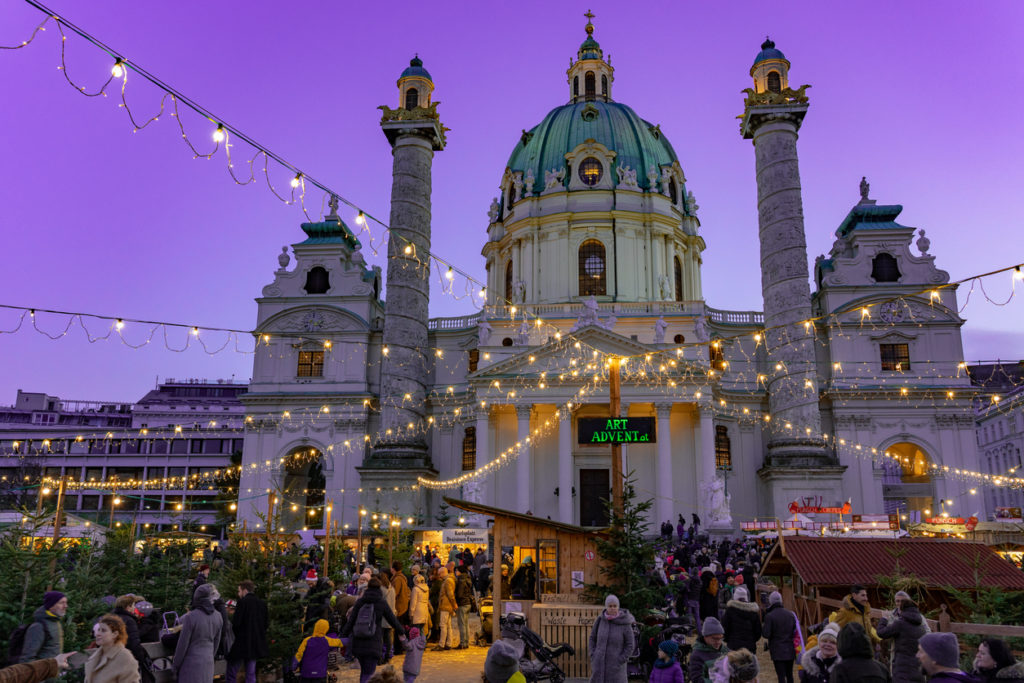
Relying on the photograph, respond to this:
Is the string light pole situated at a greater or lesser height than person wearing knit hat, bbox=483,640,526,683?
greater

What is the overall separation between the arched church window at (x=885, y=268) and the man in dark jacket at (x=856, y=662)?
4150cm

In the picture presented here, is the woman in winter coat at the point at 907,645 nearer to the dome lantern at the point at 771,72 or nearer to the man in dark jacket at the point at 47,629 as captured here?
the man in dark jacket at the point at 47,629

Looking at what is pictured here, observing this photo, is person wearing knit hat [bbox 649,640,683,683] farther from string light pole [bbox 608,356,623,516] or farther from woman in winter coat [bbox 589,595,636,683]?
string light pole [bbox 608,356,623,516]

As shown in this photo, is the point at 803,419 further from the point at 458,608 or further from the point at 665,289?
the point at 458,608

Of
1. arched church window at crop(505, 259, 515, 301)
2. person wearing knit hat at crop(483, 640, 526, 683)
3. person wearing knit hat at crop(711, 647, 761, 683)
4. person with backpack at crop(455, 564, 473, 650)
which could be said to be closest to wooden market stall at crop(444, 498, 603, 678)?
person with backpack at crop(455, 564, 473, 650)

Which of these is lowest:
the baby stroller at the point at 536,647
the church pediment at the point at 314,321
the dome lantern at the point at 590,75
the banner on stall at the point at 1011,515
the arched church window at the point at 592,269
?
the baby stroller at the point at 536,647

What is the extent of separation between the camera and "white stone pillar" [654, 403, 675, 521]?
124ft

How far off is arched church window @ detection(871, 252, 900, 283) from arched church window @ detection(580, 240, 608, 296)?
1486cm

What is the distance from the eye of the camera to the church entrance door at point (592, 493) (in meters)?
41.2

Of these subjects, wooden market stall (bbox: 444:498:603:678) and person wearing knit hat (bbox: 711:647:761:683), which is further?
wooden market stall (bbox: 444:498:603:678)

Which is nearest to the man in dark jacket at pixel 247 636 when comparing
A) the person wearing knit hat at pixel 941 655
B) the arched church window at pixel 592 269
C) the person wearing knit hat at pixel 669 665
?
the person wearing knit hat at pixel 669 665

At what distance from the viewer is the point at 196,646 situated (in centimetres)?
939

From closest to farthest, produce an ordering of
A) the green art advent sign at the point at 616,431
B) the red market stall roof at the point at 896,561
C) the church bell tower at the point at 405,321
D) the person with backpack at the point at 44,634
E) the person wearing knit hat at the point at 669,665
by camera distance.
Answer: the person with backpack at the point at 44,634 < the person wearing knit hat at the point at 669,665 < the red market stall roof at the point at 896,561 < the green art advent sign at the point at 616,431 < the church bell tower at the point at 405,321

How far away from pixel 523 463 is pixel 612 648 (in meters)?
29.9
